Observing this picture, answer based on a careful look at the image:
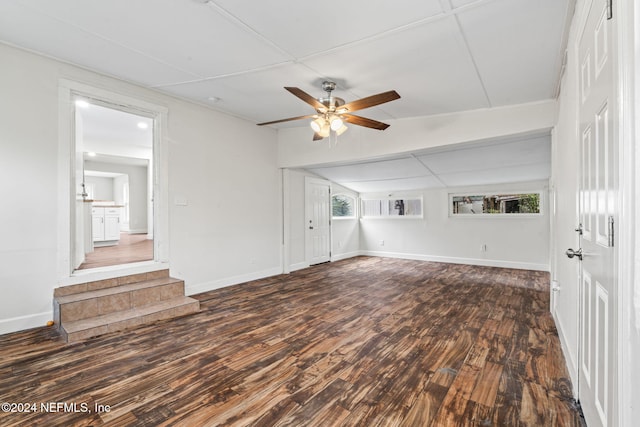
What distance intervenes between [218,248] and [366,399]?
11.2 feet

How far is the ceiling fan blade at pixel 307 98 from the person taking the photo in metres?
2.62

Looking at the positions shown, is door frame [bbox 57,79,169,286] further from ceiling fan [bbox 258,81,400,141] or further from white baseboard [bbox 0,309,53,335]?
ceiling fan [bbox 258,81,400,141]

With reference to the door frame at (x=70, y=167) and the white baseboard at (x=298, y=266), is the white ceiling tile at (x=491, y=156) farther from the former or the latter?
the door frame at (x=70, y=167)

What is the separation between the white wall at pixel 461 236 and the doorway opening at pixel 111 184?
536cm

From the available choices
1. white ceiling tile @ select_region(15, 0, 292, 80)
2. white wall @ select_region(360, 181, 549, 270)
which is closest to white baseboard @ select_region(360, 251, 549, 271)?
white wall @ select_region(360, 181, 549, 270)

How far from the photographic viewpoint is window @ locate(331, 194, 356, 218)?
758 centimetres

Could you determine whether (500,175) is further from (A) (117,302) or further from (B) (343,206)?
(A) (117,302)

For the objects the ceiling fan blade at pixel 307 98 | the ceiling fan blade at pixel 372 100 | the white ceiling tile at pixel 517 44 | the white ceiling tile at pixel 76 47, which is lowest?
the ceiling fan blade at pixel 372 100

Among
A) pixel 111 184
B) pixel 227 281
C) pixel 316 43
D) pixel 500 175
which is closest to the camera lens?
pixel 316 43

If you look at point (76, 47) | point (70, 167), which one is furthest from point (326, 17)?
point (70, 167)

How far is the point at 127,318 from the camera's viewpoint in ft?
10.0

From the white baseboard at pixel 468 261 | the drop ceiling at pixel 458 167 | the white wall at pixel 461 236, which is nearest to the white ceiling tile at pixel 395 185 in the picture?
the drop ceiling at pixel 458 167

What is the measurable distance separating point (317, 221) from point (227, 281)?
2.60m

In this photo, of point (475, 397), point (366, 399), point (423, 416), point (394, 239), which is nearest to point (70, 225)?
point (366, 399)
